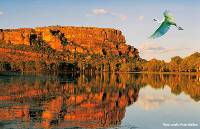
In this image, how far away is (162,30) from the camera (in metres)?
14.6

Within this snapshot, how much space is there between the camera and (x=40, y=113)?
2598 cm

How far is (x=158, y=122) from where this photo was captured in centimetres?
2438

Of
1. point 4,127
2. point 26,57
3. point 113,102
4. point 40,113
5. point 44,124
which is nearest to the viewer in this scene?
point 4,127

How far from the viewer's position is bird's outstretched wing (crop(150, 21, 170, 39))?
555 inches

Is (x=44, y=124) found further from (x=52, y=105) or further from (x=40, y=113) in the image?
(x=52, y=105)

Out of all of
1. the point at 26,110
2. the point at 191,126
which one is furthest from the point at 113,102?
the point at 191,126

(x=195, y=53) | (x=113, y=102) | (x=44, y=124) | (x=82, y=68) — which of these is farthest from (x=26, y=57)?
(x=44, y=124)

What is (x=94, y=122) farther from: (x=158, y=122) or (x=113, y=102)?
(x=113, y=102)

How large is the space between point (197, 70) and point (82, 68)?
134 feet

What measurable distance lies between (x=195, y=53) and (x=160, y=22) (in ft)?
477

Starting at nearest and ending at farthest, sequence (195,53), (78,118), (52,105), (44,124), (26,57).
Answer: (44,124)
(78,118)
(52,105)
(195,53)
(26,57)

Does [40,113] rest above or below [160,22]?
below

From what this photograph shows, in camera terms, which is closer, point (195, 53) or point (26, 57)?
point (195, 53)

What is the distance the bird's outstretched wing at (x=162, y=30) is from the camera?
1409 cm
